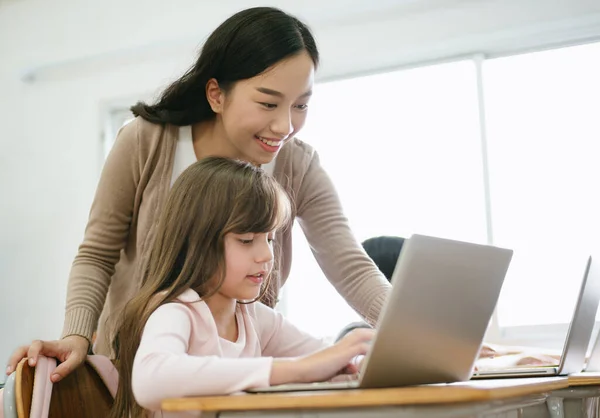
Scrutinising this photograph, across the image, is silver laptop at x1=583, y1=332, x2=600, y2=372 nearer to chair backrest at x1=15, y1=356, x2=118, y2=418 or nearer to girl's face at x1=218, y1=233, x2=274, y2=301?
girl's face at x1=218, y1=233, x2=274, y2=301

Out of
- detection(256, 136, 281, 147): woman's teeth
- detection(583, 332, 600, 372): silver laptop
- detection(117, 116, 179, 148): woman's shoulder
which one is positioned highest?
detection(117, 116, 179, 148): woman's shoulder

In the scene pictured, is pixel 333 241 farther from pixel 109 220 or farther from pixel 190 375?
pixel 190 375

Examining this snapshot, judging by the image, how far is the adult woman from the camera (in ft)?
5.18

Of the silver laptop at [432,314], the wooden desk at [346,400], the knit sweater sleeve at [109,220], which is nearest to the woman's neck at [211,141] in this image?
the knit sweater sleeve at [109,220]

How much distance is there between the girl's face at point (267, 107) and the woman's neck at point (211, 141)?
0.03m

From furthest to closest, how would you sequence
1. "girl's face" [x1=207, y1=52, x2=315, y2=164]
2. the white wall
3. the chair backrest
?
the white wall, "girl's face" [x1=207, y1=52, x2=315, y2=164], the chair backrest

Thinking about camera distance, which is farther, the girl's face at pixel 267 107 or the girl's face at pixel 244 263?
the girl's face at pixel 267 107

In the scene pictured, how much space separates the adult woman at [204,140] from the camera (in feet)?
5.18

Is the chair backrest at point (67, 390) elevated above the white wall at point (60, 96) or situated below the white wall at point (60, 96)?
below

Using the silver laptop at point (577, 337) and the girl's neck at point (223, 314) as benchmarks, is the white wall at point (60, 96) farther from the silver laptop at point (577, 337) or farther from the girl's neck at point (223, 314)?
the girl's neck at point (223, 314)

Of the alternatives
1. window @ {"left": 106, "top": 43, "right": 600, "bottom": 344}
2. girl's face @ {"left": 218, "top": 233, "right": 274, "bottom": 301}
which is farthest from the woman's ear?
window @ {"left": 106, "top": 43, "right": 600, "bottom": 344}

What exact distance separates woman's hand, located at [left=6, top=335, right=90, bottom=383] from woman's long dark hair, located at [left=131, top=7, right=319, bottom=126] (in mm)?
478

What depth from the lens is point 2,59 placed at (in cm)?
480

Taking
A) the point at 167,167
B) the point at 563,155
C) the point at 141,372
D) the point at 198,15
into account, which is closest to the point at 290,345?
the point at 167,167
